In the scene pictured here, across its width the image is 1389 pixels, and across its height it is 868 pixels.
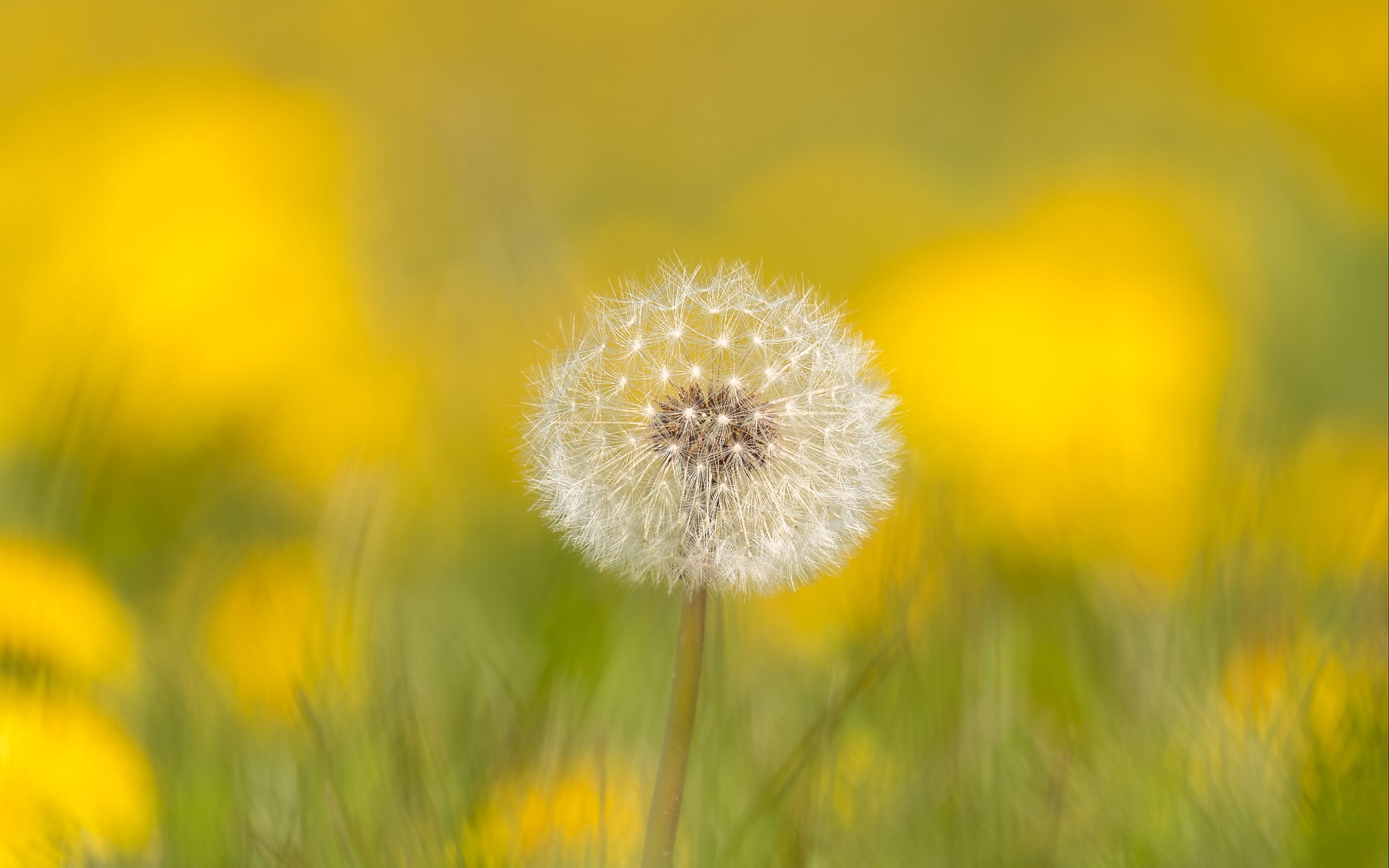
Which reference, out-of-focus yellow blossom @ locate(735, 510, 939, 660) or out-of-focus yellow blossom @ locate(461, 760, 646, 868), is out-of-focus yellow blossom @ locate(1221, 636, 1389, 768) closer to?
out-of-focus yellow blossom @ locate(735, 510, 939, 660)

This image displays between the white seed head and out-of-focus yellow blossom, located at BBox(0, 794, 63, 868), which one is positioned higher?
the white seed head

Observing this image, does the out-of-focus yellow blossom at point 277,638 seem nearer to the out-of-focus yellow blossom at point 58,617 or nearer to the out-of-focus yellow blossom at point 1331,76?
the out-of-focus yellow blossom at point 58,617

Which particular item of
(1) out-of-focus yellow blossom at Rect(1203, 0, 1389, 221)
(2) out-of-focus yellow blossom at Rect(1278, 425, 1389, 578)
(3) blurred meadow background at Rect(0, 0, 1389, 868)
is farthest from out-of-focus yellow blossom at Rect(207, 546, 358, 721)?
(1) out-of-focus yellow blossom at Rect(1203, 0, 1389, 221)

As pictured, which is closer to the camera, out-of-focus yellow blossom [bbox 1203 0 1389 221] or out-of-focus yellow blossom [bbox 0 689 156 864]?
out-of-focus yellow blossom [bbox 0 689 156 864]

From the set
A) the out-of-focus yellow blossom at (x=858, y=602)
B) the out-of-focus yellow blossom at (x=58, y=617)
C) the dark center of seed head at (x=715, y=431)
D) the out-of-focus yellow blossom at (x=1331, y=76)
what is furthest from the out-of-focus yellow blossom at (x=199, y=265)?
the out-of-focus yellow blossom at (x=1331, y=76)

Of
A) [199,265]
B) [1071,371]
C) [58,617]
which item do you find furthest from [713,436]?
[199,265]

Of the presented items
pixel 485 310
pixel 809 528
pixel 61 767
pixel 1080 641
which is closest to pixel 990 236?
pixel 485 310

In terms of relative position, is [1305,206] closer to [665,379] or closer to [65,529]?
[665,379]
